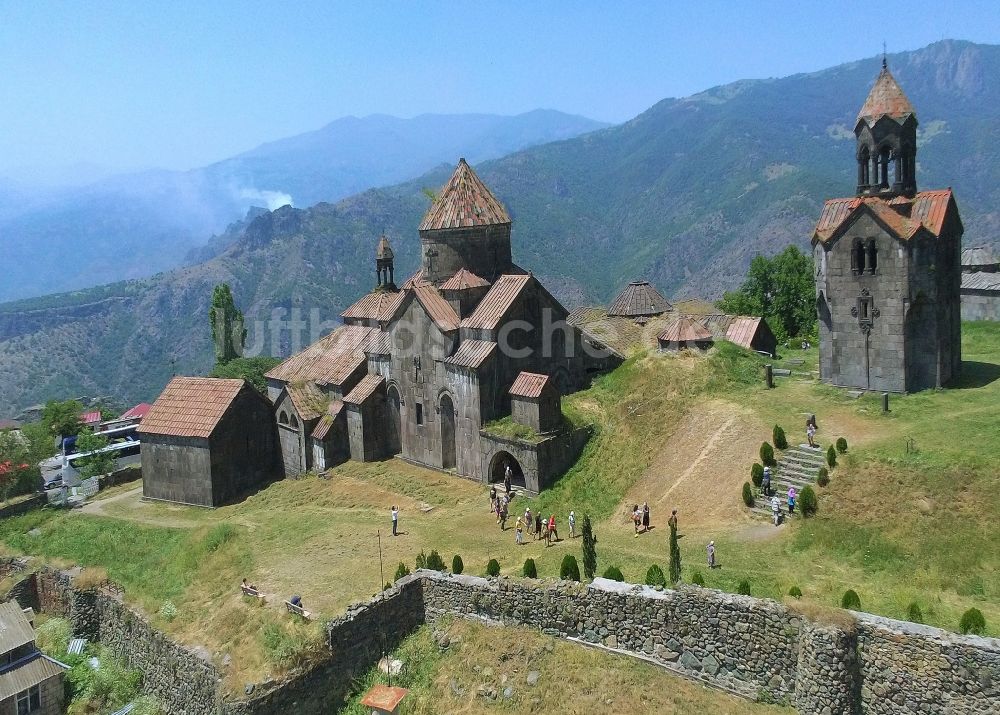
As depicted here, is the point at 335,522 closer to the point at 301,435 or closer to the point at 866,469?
the point at 301,435

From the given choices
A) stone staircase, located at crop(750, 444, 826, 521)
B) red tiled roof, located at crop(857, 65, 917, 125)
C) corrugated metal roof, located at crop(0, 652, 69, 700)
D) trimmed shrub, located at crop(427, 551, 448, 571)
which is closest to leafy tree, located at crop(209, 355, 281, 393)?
corrugated metal roof, located at crop(0, 652, 69, 700)

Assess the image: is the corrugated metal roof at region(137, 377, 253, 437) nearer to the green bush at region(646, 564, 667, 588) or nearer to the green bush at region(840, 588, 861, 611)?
the green bush at region(646, 564, 667, 588)

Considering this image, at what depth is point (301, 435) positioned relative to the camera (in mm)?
28312

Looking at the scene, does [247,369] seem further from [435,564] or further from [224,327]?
[435,564]

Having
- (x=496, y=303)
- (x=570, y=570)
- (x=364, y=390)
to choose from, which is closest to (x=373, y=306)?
(x=364, y=390)

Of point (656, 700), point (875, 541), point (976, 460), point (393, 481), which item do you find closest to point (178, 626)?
point (393, 481)

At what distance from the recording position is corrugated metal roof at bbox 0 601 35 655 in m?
17.9

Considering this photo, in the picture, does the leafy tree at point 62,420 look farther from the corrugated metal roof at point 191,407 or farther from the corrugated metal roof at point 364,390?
the corrugated metal roof at point 364,390

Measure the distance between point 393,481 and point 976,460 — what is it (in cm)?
1569

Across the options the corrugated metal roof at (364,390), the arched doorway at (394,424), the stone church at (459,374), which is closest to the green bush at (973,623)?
the stone church at (459,374)

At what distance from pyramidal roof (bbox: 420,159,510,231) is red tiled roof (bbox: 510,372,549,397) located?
5.94m

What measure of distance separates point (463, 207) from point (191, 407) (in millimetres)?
11622

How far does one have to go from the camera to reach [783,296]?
40844mm

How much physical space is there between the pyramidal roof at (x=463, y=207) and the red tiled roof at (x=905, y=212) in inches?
398
